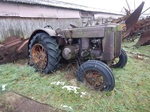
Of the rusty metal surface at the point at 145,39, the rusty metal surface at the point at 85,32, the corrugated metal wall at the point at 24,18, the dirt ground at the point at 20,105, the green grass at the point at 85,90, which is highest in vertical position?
the corrugated metal wall at the point at 24,18

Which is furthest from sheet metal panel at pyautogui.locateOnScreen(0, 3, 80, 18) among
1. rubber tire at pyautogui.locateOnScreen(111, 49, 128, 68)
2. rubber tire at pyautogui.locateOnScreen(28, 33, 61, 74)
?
rubber tire at pyautogui.locateOnScreen(111, 49, 128, 68)

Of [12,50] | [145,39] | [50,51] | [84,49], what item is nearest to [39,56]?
[50,51]

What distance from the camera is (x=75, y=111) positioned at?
2219mm

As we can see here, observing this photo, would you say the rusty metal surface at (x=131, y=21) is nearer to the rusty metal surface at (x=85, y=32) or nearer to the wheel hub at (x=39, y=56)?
the rusty metal surface at (x=85, y=32)

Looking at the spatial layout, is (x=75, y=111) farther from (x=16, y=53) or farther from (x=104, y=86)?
(x=16, y=53)

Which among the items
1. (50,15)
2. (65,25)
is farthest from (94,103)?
(65,25)

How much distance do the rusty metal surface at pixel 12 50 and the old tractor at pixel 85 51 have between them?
1159 mm

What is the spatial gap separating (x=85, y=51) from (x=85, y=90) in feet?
3.00

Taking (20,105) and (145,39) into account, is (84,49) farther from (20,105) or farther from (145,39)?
(145,39)

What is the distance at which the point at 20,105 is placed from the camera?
2.51m

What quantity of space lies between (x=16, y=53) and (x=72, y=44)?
2297mm

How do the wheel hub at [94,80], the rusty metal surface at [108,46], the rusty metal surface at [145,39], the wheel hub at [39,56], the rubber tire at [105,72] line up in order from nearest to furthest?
the rubber tire at [105,72] < the wheel hub at [94,80] < the rusty metal surface at [108,46] < the wheel hub at [39,56] < the rusty metal surface at [145,39]

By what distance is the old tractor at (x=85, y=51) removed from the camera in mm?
2703

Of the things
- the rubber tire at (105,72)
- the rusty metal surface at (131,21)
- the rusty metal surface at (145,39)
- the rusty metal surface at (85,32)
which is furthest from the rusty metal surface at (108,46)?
the rusty metal surface at (131,21)
